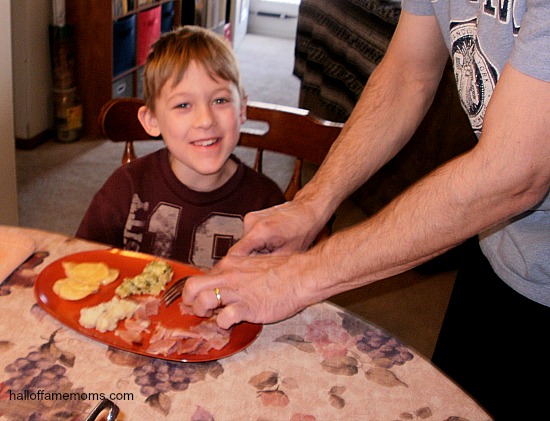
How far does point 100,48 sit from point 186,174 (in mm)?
2467

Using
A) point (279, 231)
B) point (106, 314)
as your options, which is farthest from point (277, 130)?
point (106, 314)

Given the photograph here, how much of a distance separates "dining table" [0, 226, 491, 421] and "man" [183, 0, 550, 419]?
76mm

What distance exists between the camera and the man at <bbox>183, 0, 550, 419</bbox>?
0.91m

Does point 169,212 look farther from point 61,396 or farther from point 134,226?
point 61,396

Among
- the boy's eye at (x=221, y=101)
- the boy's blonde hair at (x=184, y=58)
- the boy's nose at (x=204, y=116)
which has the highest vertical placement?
the boy's blonde hair at (x=184, y=58)

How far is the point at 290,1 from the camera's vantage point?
23.5 feet

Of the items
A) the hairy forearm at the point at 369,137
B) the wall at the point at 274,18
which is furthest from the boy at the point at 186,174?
the wall at the point at 274,18

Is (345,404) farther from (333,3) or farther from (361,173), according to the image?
(333,3)

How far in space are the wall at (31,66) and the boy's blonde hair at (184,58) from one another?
2.12 m

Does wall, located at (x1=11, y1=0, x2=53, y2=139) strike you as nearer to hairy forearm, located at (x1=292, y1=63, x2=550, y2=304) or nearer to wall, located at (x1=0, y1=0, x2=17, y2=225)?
wall, located at (x1=0, y1=0, x2=17, y2=225)

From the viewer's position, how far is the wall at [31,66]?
3.45 metres

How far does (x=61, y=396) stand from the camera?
0.92 m

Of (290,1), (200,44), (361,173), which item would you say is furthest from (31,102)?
(290,1)

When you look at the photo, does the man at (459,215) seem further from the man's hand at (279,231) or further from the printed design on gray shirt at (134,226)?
the printed design on gray shirt at (134,226)
